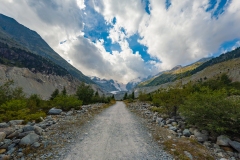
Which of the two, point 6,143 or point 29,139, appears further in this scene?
point 29,139

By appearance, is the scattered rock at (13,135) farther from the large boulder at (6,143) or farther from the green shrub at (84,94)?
the green shrub at (84,94)

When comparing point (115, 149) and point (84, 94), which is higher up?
point (84, 94)

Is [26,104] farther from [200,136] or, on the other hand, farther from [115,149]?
[200,136]

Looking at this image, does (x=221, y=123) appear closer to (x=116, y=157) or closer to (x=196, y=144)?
(x=196, y=144)

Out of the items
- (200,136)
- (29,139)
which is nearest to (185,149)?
(200,136)

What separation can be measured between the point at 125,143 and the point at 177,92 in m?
10.5

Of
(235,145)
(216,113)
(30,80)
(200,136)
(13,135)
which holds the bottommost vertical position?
(13,135)

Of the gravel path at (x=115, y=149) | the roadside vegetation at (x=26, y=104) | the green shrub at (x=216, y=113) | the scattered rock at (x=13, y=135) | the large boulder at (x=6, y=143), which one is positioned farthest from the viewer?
the roadside vegetation at (x=26, y=104)

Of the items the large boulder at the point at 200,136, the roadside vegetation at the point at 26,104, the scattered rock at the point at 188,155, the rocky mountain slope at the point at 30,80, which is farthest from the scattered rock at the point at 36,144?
the rocky mountain slope at the point at 30,80

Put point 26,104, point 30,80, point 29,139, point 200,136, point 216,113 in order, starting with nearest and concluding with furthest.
Answer: 1. point 29,139
2. point 216,113
3. point 200,136
4. point 26,104
5. point 30,80

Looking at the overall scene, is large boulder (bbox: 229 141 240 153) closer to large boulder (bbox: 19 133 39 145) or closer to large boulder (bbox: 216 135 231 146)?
large boulder (bbox: 216 135 231 146)

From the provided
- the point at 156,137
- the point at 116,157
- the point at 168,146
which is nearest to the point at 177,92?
the point at 156,137

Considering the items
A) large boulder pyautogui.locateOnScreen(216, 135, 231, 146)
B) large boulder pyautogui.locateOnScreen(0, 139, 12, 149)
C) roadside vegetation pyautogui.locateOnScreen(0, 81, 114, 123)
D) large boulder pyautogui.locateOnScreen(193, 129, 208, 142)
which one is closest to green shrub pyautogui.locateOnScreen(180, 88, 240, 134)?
large boulder pyautogui.locateOnScreen(216, 135, 231, 146)

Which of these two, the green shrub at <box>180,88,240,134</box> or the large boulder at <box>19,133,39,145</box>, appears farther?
the green shrub at <box>180,88,240,134</box>
